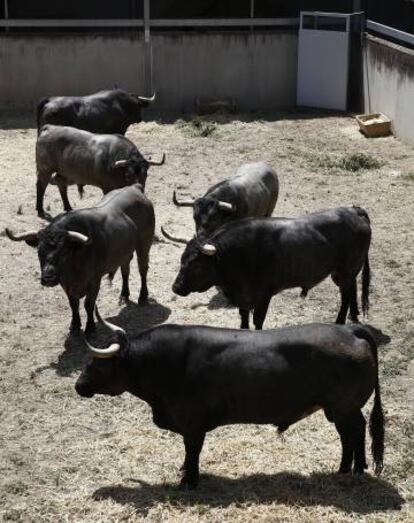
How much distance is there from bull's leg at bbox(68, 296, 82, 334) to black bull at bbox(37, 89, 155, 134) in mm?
6510

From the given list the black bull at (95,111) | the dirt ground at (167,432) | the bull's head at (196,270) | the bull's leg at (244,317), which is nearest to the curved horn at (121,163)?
the dirt ground at (167,432)

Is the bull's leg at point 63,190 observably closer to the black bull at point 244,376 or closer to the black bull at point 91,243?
the black bull at point 91,243

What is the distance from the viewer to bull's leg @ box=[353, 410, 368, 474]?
7.47 m

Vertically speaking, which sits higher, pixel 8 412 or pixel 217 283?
pixel 217 283

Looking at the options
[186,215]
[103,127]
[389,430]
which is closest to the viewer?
[389,430]

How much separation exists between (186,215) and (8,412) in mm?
5898

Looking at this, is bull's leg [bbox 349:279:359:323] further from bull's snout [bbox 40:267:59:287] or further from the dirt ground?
bull's snout [bbox 40:267:59:287]

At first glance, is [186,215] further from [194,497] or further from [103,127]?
[194,497]

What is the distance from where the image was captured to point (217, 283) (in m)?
9.83

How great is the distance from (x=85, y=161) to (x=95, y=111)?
3186mm

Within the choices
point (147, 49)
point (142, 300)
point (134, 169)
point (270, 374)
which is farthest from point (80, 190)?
point (270, 374)

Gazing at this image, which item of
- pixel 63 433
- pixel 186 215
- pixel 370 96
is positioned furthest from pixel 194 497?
pixel 370 96

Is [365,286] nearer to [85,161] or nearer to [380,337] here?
[380,337]

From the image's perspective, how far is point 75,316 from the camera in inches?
416
